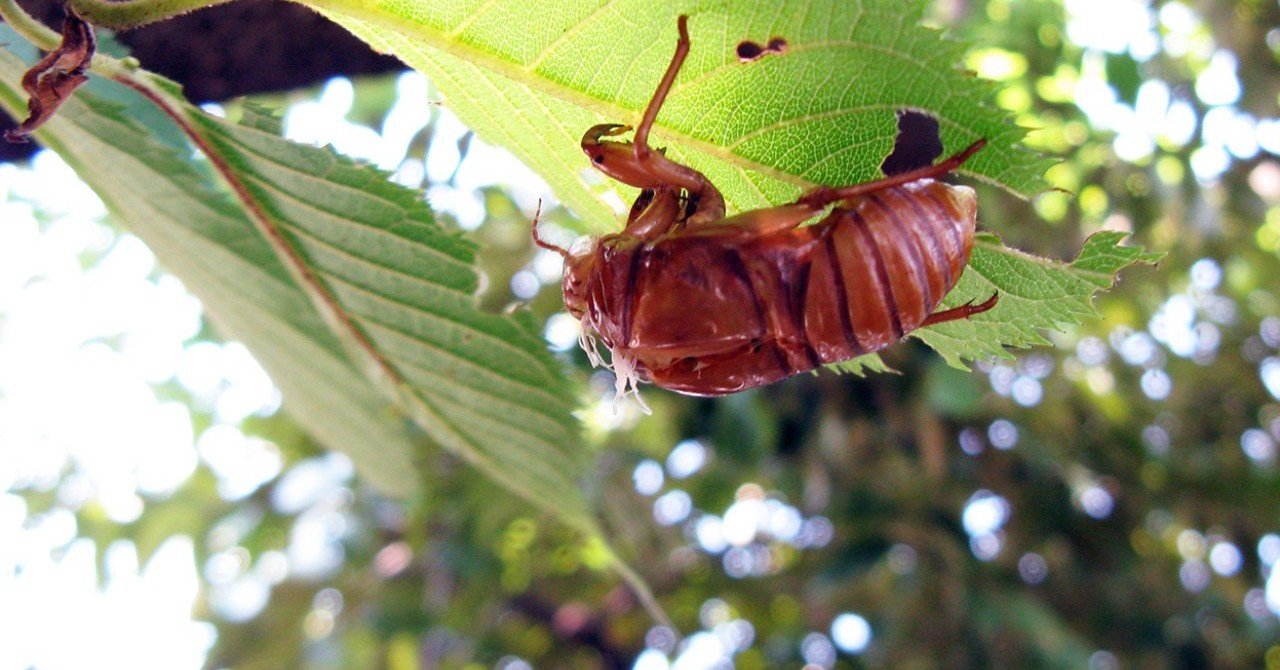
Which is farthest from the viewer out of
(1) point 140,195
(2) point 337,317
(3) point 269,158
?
(2) point 337,317

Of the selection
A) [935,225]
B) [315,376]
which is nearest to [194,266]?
[315,376]

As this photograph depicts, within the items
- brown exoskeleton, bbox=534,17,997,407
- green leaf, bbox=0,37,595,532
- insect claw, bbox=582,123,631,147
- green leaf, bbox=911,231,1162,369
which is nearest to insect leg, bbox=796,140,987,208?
brown exoskeleton, bbox=534,17,997,407

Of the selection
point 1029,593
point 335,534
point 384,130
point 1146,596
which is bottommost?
point 1146,596

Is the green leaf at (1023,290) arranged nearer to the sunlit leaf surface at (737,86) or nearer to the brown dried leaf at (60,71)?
the sunlit leaf surface at (737,86)

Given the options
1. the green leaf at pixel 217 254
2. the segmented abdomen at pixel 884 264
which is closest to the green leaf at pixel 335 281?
the green leaf at pixel 217 254

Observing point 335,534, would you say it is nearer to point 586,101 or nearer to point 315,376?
point 315,376

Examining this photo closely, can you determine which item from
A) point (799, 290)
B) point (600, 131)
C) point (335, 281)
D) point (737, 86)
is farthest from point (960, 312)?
point (335, 281)

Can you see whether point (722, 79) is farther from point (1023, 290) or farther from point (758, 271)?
point (1023, 290)
